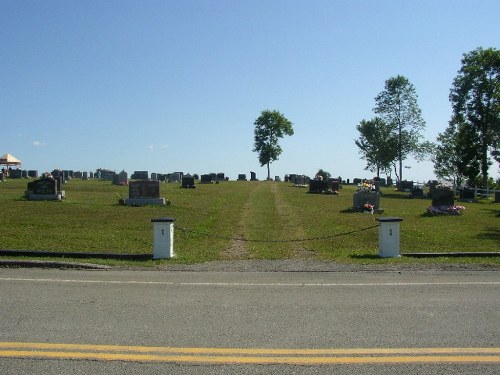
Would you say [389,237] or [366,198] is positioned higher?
[366,198]

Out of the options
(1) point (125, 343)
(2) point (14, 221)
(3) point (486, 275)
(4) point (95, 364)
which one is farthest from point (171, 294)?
(2) point (14, 221)

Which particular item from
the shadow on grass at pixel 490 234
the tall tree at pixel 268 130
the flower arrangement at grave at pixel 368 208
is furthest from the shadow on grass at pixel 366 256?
the tall tree at pixel 268 130

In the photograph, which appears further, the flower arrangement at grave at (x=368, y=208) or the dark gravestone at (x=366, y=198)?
the dark gravestone at (x=366, y=198)

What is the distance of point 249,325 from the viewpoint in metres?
6.59

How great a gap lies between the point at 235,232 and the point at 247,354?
45.5 ft

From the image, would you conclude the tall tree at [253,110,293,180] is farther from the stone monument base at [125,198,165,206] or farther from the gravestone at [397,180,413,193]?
the stone monument base at [125,198,165,206]

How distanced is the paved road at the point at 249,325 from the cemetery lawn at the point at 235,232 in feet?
11.5

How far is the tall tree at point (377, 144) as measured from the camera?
6750 cm

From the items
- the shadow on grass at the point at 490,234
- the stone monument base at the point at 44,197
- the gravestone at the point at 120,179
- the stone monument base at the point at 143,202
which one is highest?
the gravestone at the point at 120,179

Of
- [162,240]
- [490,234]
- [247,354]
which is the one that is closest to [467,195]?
[490,234]

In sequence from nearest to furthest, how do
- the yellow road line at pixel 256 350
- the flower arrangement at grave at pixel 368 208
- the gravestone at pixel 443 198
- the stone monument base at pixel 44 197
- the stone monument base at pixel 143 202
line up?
the yellow road line at pixel 256 350, the gravestone at pixel 443 198, the flower arrangement at grave at pixel 368 208, the stone monument base at pixel 143 202, the stone monument base at pixel 44 197

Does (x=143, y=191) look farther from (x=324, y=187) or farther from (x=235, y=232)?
(x=324, y=187)

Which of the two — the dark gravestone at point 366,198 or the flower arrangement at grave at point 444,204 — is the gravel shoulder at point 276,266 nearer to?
the flower arrangement at grave at point 444,204

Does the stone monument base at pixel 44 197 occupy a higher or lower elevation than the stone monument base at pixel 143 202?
higher
